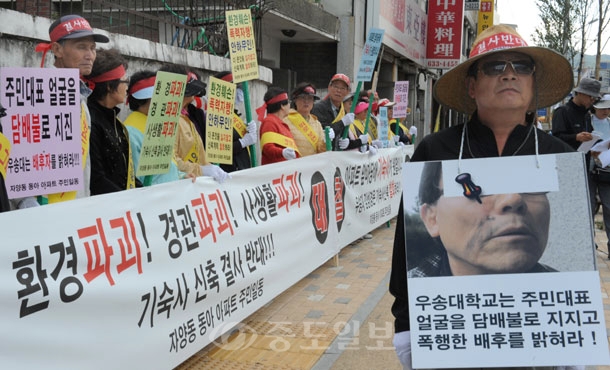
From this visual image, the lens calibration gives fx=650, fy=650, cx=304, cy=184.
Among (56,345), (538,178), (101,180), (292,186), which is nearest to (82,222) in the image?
(56,345)

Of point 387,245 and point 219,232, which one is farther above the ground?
point 219,232

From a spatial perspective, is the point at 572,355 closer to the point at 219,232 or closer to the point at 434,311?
the point at 434,311

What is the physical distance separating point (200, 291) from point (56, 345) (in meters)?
1.29

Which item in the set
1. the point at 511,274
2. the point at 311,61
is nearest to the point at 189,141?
the point at 511,274

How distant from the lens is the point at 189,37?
7992mm

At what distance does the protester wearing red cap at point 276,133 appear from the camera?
6707mm

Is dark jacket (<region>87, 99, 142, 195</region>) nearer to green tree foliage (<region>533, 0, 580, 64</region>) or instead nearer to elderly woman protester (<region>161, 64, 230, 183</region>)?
elderly woman protester (<region>161, 64, 230, 183</region>)

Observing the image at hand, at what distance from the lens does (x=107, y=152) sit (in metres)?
4.10

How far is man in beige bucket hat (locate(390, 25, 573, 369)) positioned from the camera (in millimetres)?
2223

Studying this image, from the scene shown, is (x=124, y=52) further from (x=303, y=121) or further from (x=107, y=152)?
(x=107, y=152)

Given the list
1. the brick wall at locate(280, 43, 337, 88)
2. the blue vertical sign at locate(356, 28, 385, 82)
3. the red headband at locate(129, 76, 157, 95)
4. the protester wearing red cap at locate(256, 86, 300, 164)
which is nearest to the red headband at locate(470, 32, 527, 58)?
the red headband at locate(129, 76, 157, 95)

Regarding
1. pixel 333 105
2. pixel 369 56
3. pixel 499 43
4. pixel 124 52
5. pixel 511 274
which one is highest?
pixel 369 56

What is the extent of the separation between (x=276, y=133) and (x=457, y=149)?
15.0ft

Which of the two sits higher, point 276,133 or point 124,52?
point 124,52
